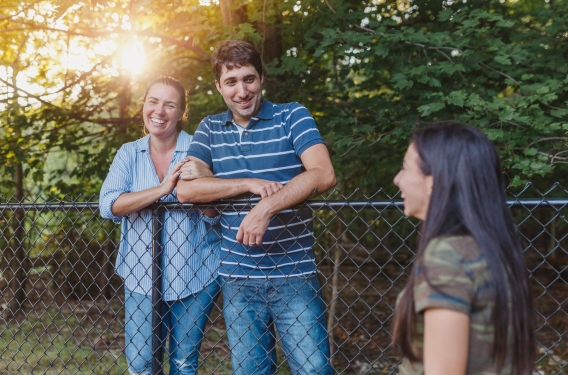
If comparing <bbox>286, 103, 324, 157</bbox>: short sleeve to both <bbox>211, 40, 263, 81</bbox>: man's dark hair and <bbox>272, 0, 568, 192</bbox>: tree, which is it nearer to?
<bbox>211, 40, 263, 81</bbox>: man's dark hair

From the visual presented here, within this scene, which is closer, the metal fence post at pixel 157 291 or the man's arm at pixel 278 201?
the man's arm at pixel 278 201

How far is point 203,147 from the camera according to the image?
2672mm

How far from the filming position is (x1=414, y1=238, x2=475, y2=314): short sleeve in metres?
1.27

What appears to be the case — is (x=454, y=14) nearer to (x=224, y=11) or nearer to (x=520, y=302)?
(x=224, y=11)

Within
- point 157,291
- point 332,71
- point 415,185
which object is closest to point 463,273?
point 415,185

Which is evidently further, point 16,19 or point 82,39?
point 82,39

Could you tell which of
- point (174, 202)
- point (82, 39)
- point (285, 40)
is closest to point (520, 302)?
point (174, 202)

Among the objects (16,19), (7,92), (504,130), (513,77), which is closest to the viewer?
(504,130)

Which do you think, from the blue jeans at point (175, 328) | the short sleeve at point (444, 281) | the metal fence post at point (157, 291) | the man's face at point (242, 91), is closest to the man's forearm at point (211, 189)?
the metal fence post at point (157, 291)

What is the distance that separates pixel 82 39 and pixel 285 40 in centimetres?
224

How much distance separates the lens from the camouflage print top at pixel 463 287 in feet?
4.17

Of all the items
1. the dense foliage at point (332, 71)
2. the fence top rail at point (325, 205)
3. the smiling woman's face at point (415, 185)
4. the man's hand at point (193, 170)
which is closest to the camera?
the smiling woman's face at point (415, 185)

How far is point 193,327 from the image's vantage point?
271cm

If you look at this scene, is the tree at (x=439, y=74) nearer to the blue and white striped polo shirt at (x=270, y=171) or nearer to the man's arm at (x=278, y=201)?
the blue and white striped polo shirt at (x=270, y=171)
